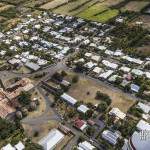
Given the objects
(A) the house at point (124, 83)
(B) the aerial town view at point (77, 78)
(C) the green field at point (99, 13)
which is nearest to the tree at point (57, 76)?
(B) the aerial town view at point (77, 78)

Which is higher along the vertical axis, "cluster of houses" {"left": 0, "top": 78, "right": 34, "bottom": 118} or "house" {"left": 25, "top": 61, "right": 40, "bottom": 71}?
"cluster of houses" {"left": 0, "top": 78, "right": 34, "bottom": 118}

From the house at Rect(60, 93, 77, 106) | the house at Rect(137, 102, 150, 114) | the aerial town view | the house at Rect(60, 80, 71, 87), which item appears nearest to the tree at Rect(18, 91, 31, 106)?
the aerial town view

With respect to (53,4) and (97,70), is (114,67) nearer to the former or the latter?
(97,70)

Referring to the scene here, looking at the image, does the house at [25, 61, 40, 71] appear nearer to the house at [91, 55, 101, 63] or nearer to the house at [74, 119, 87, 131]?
the house at [91, 55, 101, 63]

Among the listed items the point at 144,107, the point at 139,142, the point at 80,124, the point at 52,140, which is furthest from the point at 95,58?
the point at 139,142

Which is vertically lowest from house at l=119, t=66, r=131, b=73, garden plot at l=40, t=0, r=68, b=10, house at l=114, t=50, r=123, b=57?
garden plot at l=40, t=0, r=68, b=10

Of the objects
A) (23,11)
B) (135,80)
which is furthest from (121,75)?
(23,11)

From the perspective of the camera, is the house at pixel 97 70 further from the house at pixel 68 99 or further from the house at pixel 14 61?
the house at pixel 14 61
